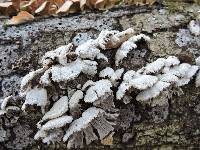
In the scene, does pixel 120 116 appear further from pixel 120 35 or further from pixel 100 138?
pixel 120 35

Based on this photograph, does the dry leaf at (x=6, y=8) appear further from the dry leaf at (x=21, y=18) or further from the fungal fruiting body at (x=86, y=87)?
the fungal fruiting body at (x=86, y=87)

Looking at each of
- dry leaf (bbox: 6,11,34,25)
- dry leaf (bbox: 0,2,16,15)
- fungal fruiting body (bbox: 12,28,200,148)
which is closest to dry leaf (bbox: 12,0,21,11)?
dry leaf (bbox: 0,2,16,15)

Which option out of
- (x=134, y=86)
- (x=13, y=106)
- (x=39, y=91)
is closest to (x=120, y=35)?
(x=134, y=86)

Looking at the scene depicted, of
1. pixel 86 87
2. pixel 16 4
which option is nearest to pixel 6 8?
pixel 16 4

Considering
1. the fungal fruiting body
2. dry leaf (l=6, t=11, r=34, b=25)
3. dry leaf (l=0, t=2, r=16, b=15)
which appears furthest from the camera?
dry leaf (l=0, t=2, r=16, b=15)

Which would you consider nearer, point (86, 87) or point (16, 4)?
point (86, 87)

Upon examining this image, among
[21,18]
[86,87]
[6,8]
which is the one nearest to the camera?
[86,87]

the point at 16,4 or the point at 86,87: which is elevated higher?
the point at 16,4

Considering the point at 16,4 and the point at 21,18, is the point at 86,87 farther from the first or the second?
the point at 16,4

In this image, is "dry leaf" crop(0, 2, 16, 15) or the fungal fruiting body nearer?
the fungal fruiting body

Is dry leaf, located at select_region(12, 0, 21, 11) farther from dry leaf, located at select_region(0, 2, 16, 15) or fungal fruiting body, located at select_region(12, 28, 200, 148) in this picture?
fungal fruiting body, located at select_region(12, 28, 200, 148)
